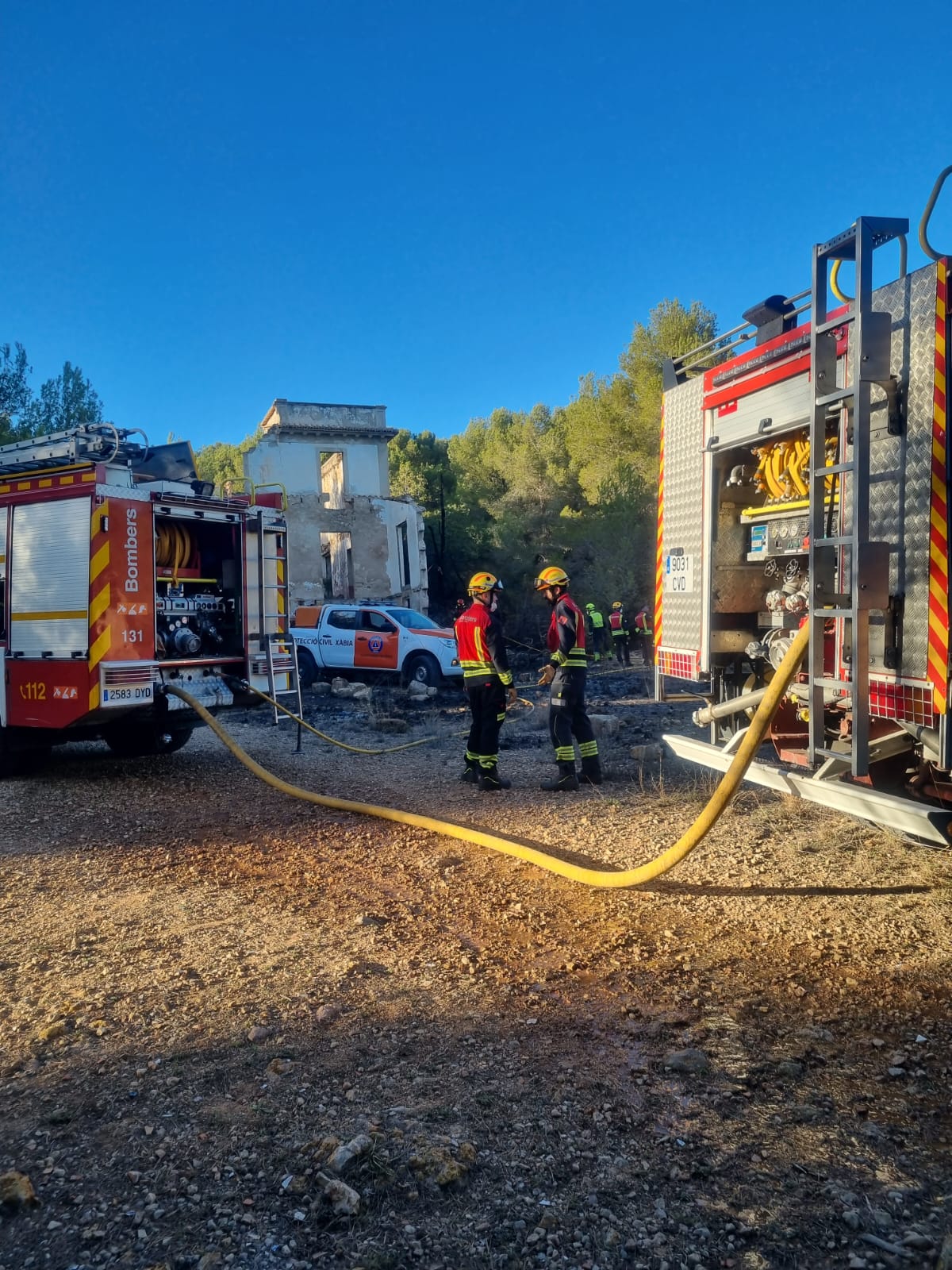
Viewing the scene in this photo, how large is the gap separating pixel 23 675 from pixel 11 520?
1.38 metres

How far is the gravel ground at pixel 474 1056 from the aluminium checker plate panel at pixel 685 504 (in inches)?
55.9

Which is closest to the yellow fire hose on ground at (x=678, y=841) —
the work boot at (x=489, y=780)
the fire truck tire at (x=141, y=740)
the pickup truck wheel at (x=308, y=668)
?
the work boot at (x=489, y=780)

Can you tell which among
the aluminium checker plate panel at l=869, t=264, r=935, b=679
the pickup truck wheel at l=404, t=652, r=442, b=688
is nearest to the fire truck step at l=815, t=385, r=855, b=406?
the aluminium checker plate panel at l=869, t=264, r=935, b=679

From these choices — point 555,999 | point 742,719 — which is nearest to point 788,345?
point 742,719

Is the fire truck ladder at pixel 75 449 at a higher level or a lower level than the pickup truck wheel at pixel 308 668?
higher

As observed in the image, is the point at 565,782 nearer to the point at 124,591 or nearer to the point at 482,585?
the point at 482,585

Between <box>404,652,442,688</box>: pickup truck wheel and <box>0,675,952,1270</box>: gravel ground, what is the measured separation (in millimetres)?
10440

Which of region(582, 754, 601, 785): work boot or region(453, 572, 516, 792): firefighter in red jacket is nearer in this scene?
region(453, 572, 516, 792): firefighter in red jacket

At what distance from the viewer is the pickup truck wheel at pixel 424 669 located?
651 inches

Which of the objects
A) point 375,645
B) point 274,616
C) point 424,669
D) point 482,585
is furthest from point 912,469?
point 375,645

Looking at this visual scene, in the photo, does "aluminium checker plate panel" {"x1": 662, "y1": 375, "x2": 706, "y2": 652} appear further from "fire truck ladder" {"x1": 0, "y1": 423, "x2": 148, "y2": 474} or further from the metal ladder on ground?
"fire truck ladder" {"x1": 0, "y1": 423, "x2": 148, "y2": 474}

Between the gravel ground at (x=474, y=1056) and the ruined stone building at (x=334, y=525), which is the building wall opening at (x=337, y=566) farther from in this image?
the gravel ground at (x=474, y=1056)

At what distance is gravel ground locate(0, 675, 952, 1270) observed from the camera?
7.50ft

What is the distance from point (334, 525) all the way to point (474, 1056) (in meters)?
29.7
